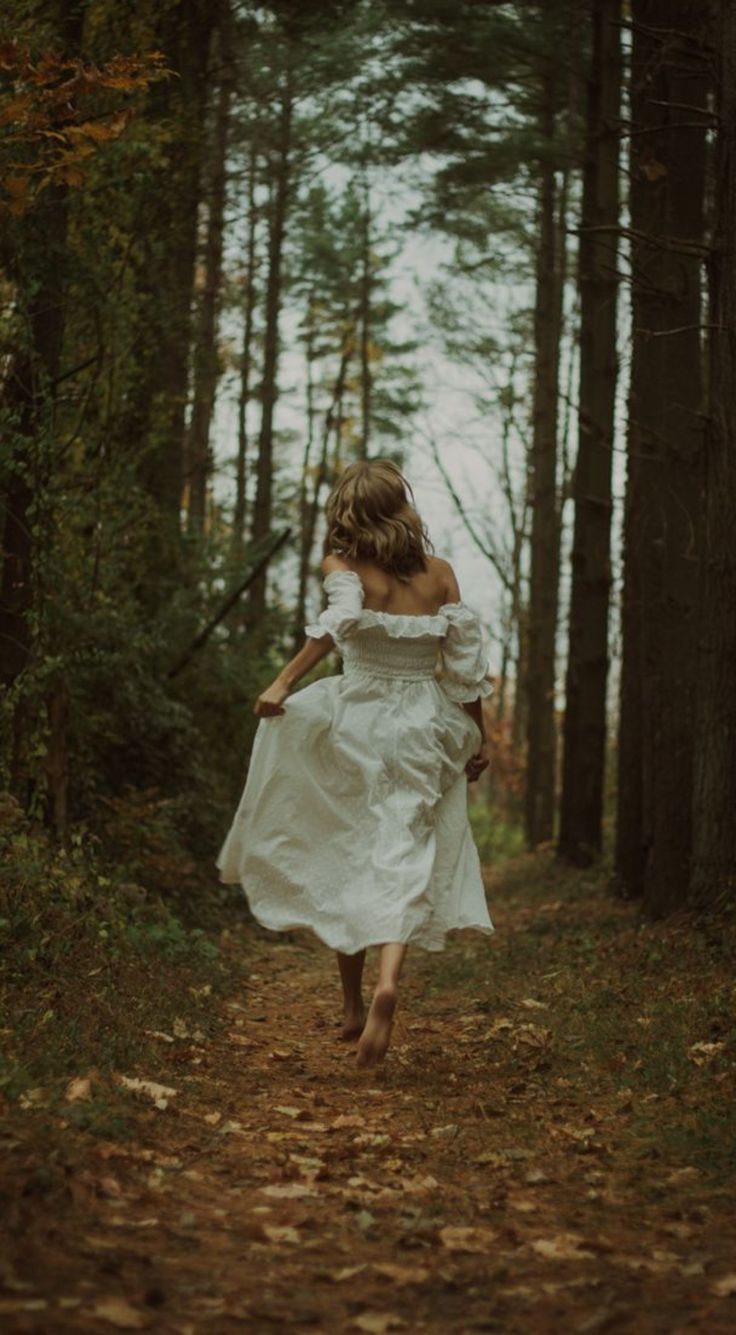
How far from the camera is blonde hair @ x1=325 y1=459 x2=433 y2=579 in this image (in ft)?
22.0

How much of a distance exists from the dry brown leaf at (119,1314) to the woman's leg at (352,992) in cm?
343

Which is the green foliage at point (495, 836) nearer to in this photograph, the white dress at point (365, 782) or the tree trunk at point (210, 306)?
the tree trunk at point (210, 306)

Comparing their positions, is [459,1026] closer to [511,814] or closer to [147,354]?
[147,354]

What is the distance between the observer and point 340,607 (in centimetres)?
655

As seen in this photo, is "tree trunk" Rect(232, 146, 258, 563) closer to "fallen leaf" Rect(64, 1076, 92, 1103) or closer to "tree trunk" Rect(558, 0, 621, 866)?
"tree trunk" Rect(558, 0, 621, 866)

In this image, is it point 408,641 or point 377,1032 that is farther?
point 408,641

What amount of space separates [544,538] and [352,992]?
1443 centimetres

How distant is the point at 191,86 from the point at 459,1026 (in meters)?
7.85

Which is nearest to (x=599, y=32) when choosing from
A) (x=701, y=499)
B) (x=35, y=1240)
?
(x=701, y=499)

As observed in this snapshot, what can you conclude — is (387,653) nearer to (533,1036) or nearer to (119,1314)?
(533,1036)

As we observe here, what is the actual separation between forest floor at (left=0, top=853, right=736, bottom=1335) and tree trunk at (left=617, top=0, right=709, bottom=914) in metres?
2.62

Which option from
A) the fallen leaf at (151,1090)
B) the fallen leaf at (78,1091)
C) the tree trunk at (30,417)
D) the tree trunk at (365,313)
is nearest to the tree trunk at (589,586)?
the tree trunk at (30,417)

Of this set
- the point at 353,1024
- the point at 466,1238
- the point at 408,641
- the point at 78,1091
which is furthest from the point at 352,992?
the point at 466,1238

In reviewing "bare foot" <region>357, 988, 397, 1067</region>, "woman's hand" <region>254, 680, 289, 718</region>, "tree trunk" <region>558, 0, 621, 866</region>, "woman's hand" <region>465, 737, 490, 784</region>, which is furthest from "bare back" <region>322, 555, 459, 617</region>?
"tree trunk" <region>558, 0, 621, 866</region>
